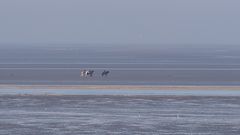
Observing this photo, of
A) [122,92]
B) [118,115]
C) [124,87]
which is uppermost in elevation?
[124,87]

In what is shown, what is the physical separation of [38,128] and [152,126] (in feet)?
11.5

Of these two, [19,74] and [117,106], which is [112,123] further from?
[19,74]

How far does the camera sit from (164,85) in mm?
43969

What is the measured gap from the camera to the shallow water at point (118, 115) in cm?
2447

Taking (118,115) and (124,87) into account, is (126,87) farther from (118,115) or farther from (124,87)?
(118,115)

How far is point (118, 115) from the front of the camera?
2830cm

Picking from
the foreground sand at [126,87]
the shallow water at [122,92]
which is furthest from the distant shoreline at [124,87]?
the shallow water at [122,92]

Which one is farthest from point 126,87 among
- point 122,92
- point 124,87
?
point 122,92

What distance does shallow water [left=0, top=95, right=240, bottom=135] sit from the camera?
963 inches

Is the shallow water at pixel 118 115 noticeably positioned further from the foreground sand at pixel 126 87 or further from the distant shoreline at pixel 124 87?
the foreground sand at pixel 126 87

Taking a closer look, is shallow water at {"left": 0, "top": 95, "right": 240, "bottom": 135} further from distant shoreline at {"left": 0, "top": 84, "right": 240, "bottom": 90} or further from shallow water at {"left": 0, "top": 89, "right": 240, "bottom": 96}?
distant shoreline at {"left": 0, "top": 84, "right": 240, "bottom": 90}

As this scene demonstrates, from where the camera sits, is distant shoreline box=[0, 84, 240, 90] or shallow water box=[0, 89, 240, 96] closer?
shallow water box=[0, 89, 240, 96]

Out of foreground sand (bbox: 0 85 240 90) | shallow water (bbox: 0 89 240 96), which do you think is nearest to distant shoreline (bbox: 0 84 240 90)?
foreground sand (bbox: 0 85 240 90)

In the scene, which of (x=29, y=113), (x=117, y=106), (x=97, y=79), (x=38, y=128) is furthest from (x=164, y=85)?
(x=38, y=128)
